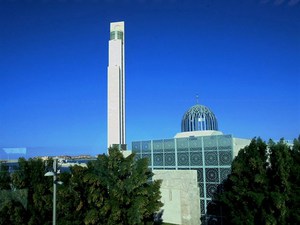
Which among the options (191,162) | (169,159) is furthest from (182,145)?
(169,159)

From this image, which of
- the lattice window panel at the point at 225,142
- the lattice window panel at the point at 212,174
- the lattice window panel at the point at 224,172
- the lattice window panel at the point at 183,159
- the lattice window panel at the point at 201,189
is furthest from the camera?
the lattice window panel at the point at 183,159

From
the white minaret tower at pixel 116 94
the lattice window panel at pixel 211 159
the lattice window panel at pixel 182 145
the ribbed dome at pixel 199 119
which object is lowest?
the lattice window panel at pixel 211 159

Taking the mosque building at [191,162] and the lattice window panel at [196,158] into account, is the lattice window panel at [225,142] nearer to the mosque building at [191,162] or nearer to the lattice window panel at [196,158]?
the mosque building at [191,162]

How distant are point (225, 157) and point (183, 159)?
152 inches

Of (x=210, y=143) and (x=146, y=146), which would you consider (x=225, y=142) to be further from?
(x=146, y=146)

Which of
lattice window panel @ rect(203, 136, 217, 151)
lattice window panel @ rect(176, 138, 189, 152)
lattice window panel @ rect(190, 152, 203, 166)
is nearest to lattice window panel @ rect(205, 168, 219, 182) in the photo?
lattice window panel @ rect(190, 152, 203, 166)

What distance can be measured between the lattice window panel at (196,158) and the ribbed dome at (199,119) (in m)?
4.22

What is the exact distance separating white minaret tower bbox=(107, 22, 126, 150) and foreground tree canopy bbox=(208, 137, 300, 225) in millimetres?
34469

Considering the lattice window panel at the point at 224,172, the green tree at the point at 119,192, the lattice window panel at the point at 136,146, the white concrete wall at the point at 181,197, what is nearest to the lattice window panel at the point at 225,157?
the lattice window panel at the point at 224,172

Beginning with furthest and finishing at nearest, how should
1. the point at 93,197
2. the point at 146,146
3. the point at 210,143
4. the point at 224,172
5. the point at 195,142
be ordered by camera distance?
the point at 146,146 → the point at 195,142 → the point at 210,143 → the point at 224,172 → the point at 93,197

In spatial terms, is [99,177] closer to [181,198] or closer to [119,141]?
[181,198]

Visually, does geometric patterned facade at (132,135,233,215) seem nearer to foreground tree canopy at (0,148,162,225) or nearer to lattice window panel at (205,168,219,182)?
lattice window panel at (205,168,219,182)

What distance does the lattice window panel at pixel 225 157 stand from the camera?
920 inches

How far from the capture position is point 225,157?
930 inches
